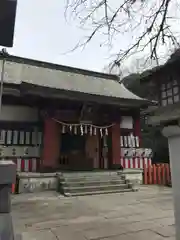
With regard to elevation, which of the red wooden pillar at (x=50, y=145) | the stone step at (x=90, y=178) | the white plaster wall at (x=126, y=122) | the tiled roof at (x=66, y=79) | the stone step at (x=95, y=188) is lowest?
the stone step at (x=95, y=188)

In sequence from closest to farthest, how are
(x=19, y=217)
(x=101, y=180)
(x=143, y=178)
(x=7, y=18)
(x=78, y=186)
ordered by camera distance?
(x=7, y=18) < (x=19, y=217) < (x=78, y=186) < (x=101, y=180) < (x=143, y=178)

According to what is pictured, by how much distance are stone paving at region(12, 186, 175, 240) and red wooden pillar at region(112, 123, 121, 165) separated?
107 inches

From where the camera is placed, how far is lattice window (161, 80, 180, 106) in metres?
10.5

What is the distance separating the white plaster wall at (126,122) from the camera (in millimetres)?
10781

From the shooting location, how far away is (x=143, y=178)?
10.0 m

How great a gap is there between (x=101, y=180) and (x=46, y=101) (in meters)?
3.67

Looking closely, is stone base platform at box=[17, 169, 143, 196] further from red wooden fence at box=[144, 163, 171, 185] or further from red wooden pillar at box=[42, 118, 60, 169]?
red wooden fence at box=[144, 163, 171, 185]

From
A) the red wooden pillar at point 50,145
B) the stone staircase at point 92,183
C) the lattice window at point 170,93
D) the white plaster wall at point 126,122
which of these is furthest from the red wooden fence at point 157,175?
the red wooden pillar at point 50,145

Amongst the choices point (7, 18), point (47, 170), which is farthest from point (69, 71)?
point (7, 18)

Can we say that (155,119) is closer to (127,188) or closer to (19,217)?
(19,217)

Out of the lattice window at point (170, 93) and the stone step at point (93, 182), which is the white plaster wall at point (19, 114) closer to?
the stone step at point (93, 182)

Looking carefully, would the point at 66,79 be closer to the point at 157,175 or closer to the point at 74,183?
the point at 74,183

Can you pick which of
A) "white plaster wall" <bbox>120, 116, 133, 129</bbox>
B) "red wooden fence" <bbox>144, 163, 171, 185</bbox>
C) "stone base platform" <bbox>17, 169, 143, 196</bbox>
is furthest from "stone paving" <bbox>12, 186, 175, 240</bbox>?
"white plaster wall" <bbox>120, 116, 133, 129</bbox>

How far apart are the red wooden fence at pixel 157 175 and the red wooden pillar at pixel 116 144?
1426 mm
